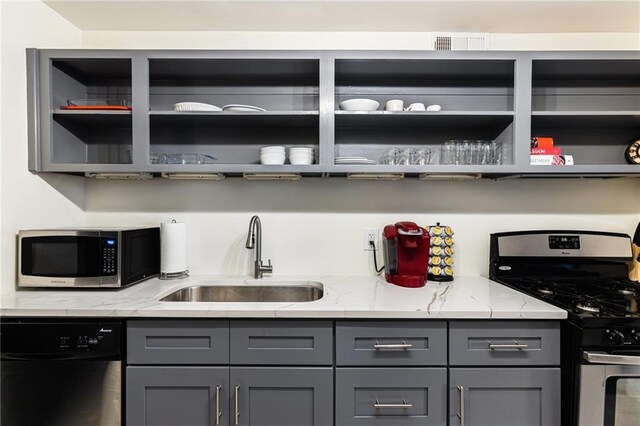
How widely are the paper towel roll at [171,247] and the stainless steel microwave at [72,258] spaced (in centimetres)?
23

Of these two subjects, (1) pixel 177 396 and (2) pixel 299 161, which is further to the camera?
(2) pixel 299 161

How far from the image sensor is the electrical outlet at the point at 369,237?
1.98m

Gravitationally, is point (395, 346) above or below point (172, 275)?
below

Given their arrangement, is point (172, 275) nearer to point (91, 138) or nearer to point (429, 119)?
point (91, 138)

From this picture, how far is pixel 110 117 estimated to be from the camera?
1.74 m

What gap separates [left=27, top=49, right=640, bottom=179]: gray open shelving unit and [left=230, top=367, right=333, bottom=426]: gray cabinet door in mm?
904

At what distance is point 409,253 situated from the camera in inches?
66.2

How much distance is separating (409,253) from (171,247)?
1256 millimetres

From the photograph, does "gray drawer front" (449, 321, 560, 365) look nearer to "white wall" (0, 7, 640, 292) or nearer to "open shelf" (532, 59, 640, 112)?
"white wall" (0, 7, 640, 292)

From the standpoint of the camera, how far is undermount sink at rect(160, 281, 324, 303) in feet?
5.99

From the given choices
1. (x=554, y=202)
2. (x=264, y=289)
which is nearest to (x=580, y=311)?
(x=554, y=202)

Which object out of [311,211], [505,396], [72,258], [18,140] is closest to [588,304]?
[505,396]

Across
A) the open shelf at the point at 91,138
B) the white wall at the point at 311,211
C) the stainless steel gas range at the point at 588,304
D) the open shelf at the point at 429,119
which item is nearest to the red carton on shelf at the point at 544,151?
the open shelf at the point at 429,119

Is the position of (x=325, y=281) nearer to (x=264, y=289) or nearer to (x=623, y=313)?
(x=264, y=289)
